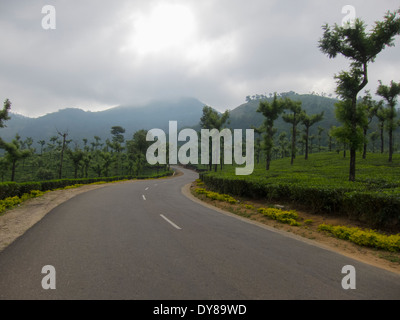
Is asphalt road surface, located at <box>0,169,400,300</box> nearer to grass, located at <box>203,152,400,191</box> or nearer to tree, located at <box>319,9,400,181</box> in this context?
grass, located at <box>203,152,400,191</box>

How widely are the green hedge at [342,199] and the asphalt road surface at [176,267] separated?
305 cm

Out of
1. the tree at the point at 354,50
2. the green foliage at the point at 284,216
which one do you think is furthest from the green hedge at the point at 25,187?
the tree at the point at 354,50

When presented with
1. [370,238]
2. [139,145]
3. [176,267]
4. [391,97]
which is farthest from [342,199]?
[139,145]

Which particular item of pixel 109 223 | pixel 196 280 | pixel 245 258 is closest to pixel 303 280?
pixel 245 258

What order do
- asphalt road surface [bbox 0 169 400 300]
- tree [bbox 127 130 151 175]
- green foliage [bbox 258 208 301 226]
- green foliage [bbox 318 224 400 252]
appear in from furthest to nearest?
tree [bbox 127 130 151 175]
green foliage [bbox 258 208 301 226]
green foliage [bbox 318 224 400 252]
asphalt road surface [bbox 0 169 400 300]

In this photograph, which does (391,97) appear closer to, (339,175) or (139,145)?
(339,175)

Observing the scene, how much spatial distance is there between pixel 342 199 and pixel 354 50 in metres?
12.9

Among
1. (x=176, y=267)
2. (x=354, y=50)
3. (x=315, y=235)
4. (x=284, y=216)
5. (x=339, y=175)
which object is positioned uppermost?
(x=354, y=50)

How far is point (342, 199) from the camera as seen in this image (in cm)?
903

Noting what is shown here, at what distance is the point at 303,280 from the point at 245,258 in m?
1.28

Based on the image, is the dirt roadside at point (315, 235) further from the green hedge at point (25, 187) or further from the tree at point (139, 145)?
the tree at point (139, 145)

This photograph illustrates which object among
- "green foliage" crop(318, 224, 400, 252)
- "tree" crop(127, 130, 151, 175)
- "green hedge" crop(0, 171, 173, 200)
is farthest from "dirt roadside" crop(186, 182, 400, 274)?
"tree" crop(127, 130, 151, 175)

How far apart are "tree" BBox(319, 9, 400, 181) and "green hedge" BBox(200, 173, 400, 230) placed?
6.10 metres

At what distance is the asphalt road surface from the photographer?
3.55 m
